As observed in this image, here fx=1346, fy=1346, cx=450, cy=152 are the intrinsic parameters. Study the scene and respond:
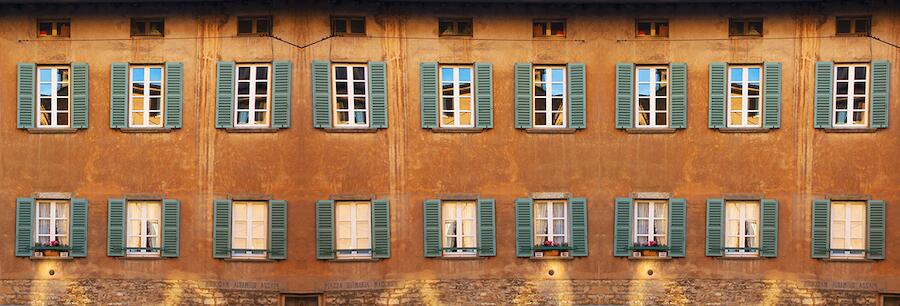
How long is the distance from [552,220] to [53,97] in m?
12.3

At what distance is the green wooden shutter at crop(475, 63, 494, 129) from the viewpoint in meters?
32.1

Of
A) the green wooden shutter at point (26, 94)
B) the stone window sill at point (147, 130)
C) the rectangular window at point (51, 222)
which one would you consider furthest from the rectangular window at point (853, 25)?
the green wooden shutter at point (26, 94)

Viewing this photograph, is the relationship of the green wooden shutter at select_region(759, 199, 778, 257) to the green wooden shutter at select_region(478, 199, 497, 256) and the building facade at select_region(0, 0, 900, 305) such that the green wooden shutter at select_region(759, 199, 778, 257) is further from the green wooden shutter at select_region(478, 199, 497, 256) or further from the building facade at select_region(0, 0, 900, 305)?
the green wooden shutter at select_region(478, 199, 497, 256)

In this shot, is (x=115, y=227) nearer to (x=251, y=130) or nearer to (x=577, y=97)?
(x=251, y=130)

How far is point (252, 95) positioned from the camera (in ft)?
104

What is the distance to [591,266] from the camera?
32.4 m

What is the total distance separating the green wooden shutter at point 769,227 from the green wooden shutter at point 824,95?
2179 millimetres

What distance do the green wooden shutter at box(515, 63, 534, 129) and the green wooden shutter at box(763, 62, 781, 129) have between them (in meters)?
5.61

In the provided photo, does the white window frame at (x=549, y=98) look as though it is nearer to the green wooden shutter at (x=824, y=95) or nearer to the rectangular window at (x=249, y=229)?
the green wooden shutter at (x=824, y=95)

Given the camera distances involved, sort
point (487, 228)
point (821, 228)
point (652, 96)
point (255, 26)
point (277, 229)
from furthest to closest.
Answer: point (652, 96), point (487, 228), point (821, 228), point (255, 26), point (277, 229)

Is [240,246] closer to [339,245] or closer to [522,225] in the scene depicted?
[339,245]

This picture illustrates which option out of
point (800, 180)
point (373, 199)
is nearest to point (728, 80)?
point (800, 180)

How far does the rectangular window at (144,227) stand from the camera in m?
32.2

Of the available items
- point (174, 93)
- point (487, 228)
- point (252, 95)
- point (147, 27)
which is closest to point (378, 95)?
point (252, 95)
